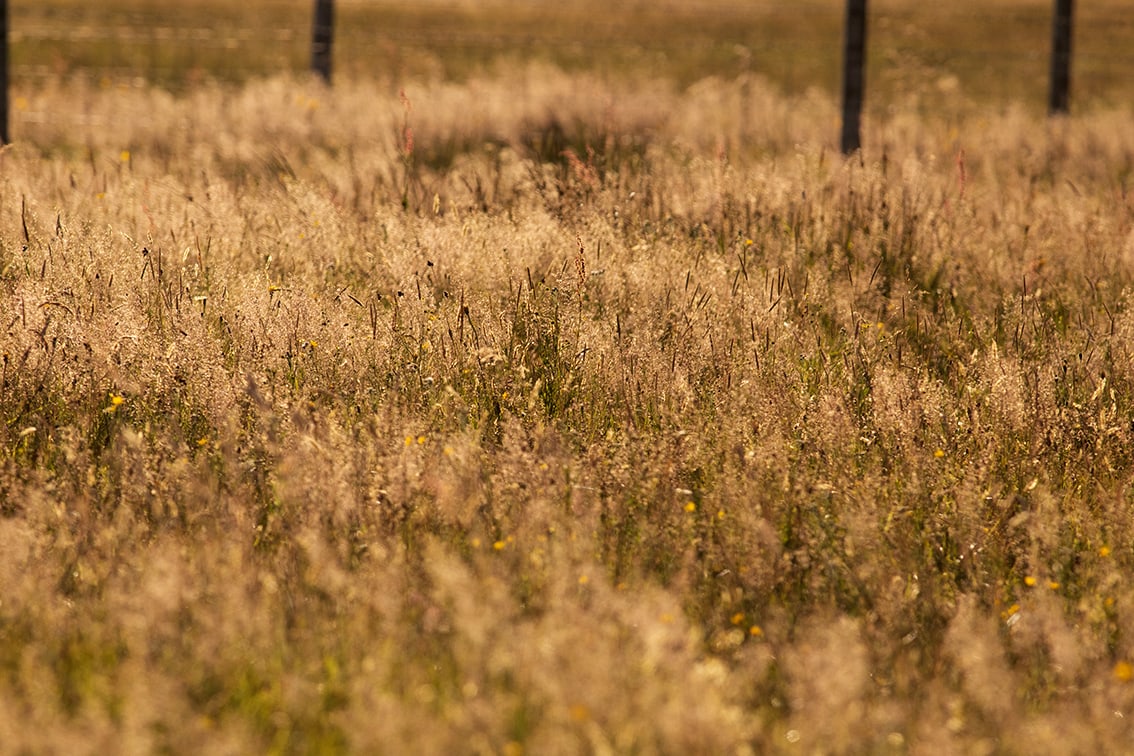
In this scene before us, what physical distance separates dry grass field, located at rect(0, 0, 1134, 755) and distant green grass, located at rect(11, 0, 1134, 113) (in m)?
7.65

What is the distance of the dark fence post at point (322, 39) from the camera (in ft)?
37.3

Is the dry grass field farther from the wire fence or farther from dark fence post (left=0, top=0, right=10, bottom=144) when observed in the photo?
the wire fence

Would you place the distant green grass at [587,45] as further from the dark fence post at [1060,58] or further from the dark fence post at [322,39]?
the dark fence post at [322,39]

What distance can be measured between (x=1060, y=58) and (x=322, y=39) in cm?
792

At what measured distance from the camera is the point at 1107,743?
2.07 metres

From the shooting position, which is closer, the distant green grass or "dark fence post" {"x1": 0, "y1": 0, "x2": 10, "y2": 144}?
"dark fence post" {"x1": 0, "y1": 0, "x2": 10, "y2": 144}

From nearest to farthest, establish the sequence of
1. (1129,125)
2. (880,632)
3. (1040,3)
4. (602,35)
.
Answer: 1. (880,632)
2. (1129,125)
3. (602,35)
4. (1040,3)

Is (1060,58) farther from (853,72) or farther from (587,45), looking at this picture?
(587,45)

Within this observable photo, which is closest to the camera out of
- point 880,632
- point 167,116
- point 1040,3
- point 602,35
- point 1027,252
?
point 880,632

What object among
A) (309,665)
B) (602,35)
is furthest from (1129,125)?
(602,35)

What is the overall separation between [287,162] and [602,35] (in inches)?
1032

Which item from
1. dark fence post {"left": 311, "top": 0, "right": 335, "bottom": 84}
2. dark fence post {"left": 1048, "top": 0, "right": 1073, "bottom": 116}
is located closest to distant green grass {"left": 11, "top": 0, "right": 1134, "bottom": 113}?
dark fence post {"left": 1048, "top": 0, "right": 1073, "bottom": 116}

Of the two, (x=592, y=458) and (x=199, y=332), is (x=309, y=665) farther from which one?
(x=199, y=332)

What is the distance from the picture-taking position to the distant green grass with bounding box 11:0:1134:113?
19.0 meters
